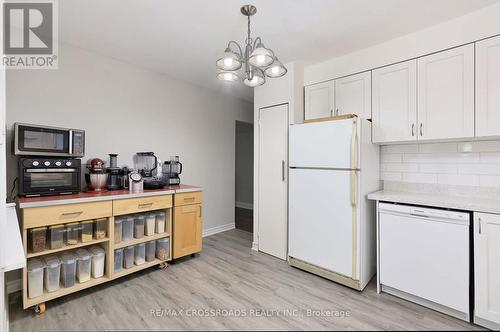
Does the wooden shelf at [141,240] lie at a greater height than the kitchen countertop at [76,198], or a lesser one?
lesser

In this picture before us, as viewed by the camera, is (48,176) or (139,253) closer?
(48,176)

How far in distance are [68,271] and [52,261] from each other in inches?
5.9

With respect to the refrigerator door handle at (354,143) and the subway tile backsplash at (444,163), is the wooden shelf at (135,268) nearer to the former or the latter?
the refrigerator door handle at (354,143)

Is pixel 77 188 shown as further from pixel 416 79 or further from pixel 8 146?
pixel 416 79

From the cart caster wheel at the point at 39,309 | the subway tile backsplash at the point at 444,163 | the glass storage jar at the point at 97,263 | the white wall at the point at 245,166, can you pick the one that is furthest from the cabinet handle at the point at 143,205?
the white wall at the point at 245,166

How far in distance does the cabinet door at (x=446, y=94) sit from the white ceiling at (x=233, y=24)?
34cm

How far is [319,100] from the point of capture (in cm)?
291

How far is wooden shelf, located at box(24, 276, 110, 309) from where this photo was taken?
184 cm

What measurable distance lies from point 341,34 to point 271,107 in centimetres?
112

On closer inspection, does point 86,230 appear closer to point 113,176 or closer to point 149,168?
point 113,176

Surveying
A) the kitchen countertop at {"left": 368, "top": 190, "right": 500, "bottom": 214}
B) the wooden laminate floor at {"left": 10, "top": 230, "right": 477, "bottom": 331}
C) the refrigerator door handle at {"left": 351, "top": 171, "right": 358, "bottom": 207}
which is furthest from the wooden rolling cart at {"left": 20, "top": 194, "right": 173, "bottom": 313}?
the kitchen countertop at {"left": 368, "top": 190, "right": 500, "bottom": 214}

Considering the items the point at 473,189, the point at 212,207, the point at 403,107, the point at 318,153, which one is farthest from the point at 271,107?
the point at 473,189

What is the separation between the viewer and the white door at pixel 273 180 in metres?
2.98

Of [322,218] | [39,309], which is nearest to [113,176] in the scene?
[39,309]
